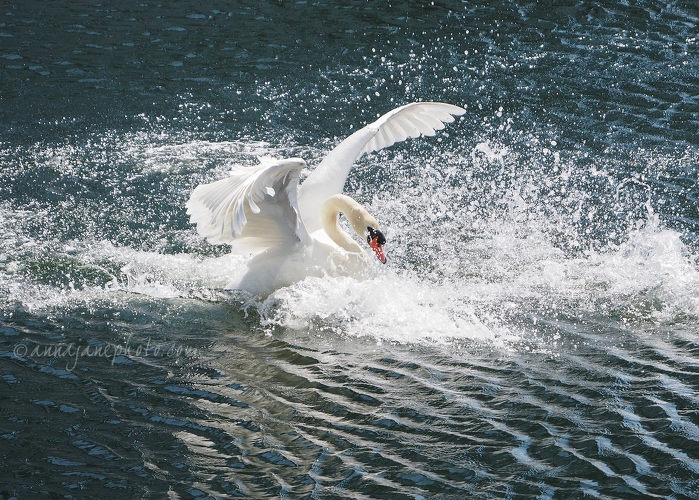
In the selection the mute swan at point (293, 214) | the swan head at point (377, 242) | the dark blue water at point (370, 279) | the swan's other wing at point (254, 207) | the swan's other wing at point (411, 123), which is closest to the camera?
the dark blue water at point (370, 279)

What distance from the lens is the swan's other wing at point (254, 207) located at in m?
7.07

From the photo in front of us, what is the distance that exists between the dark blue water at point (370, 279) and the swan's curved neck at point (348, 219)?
48cm

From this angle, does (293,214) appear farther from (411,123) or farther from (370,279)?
(411,123)

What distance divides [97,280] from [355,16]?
10.0 metres

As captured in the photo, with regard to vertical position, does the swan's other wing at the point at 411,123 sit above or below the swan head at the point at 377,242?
above

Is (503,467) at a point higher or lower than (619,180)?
lower

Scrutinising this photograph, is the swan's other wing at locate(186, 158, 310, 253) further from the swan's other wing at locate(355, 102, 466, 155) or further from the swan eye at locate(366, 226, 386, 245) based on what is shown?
the swan's other wing at locate(355, 102, 466, 155)

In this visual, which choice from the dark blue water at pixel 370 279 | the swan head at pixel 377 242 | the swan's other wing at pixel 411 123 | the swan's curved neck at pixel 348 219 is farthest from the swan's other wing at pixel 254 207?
the swan's other wing at pixel 411 123

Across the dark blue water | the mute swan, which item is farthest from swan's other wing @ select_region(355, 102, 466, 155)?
the dark blue water

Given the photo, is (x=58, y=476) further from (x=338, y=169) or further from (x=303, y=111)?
(x=303, y=111)

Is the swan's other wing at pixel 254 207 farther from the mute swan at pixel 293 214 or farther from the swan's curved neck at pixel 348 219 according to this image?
the swan's curved neck at pixel 348 219

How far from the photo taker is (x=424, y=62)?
48.4ft

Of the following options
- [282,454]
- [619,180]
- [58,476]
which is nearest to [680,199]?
[619,180]

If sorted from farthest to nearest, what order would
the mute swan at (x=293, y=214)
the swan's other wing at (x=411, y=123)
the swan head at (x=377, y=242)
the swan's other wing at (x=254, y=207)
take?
the swan's other wing at (x=411, y=123)
the swan head at (x=377, y=242)
the mute swan at (x=293, y=214)
the swan's other wing at (x=254, y=207)
